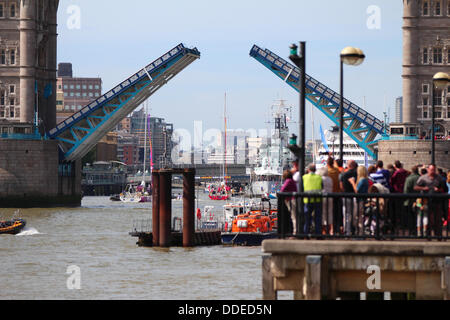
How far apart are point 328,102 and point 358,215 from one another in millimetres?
50837

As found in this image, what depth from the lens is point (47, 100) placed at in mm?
77562

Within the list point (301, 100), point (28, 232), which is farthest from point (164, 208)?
point (301, 100)

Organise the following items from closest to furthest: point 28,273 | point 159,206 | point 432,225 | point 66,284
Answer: point 432,225
point 66,284
point 28,273
point 159,206

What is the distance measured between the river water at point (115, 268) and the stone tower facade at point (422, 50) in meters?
26.8

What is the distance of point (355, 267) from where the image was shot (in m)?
15.4

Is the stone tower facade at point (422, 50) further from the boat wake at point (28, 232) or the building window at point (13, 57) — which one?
the boat wake at point (28, 232)

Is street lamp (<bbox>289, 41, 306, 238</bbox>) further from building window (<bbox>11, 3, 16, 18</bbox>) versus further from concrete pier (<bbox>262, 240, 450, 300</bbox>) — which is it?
building window (<bbox>11, 3, 16, 18</bbox>)

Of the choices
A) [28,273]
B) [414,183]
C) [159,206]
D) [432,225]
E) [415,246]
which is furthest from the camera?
[159,206]

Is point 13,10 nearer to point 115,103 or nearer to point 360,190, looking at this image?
point 115,103

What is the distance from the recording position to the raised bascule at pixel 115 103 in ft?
209

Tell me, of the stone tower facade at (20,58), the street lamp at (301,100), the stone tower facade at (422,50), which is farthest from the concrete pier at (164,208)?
the stone tower facade at (20,58)
